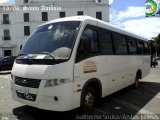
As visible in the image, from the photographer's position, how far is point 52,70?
6.47m

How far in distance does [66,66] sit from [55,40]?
0.94 m

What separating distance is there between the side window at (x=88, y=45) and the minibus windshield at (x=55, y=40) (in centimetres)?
28

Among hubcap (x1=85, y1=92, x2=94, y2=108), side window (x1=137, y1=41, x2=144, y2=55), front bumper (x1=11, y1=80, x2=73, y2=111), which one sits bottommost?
hubcap (x1=85, y1=92, x2=94, y2=108)

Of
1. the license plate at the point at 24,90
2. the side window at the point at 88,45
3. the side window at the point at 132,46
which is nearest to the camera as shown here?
the license plate at the point at 24,90

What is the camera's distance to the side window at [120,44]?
379 inches

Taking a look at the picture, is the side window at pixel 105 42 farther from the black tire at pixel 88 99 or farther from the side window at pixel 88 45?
the black tire at pixel 88 99

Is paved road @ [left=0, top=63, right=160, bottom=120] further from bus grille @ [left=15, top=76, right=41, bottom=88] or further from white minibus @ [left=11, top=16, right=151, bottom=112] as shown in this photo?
bus grille @ [left=15, top=76, right=41, bottom=88]

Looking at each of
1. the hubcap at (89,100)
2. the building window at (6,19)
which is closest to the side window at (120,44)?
the hubcap at (89,100)

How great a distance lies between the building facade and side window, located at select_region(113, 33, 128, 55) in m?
45.1

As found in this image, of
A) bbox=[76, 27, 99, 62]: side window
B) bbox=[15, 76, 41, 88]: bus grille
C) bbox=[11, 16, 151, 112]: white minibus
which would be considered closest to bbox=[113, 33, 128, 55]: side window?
bbox=[11, 16, 151, 112]: white minibus

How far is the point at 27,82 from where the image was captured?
6809 mm

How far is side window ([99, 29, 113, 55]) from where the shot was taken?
8.38m

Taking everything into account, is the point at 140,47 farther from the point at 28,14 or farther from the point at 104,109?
the point at 28,14

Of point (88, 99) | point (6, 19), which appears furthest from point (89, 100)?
point (6, 19)
